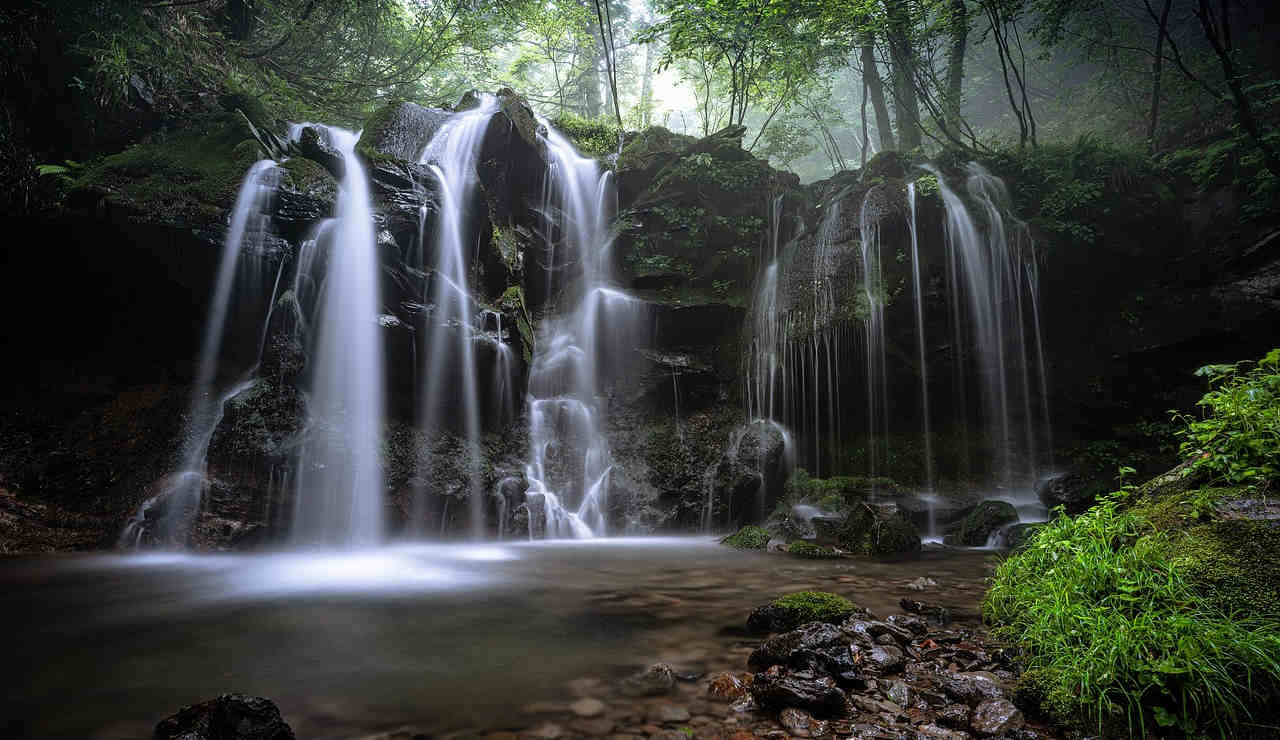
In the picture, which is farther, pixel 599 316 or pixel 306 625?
pixel 599 316

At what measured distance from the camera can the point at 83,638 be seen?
149 inches

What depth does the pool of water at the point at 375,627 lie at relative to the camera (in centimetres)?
279

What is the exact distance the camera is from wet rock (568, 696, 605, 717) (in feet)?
8.76

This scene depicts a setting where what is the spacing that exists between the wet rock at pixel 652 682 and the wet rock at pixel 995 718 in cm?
146

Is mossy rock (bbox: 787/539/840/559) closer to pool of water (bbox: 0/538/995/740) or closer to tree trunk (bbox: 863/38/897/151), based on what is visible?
pool of water (bbox: 0/538/995/740)

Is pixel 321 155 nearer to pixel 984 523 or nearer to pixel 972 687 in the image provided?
pixel 972 687

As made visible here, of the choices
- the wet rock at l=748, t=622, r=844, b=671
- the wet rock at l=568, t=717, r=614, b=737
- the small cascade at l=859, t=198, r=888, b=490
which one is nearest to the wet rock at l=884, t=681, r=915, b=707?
the wet rock at l=748, t=622, r=844, b=671

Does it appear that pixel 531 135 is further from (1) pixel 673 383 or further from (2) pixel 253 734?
(2) pixel 253 734

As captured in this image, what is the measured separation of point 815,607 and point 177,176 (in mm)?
10730

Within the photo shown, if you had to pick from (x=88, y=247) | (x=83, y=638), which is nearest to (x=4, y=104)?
(x=88, y=247)

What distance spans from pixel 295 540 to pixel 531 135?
10165 millimetres

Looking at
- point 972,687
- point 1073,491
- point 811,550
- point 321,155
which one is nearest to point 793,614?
point 972,687

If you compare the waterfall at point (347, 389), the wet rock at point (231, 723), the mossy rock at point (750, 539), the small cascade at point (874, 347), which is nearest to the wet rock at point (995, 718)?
the wet rock at point (231, 723)

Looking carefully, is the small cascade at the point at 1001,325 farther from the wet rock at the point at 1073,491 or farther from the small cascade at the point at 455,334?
the small cascade at the point at 455,334
